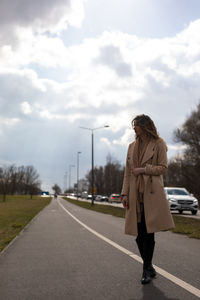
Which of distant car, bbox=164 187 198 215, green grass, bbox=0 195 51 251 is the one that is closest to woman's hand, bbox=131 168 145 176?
green grass, bbox=0 195 51 251

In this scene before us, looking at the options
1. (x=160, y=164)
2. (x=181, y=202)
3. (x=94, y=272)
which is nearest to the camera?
(x=160, y=164)

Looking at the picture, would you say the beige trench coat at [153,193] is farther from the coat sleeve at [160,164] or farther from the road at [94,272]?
the road at [94,272]

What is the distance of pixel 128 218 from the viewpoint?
4.75 meters

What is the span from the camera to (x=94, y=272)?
17.9ft

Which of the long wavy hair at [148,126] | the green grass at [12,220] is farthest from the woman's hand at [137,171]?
the green grass at [12,220]

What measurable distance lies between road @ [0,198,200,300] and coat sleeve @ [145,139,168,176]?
1.39 m

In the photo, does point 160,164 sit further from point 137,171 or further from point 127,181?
point 127,181

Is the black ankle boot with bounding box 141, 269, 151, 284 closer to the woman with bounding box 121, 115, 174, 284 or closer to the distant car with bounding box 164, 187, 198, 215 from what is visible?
the woman with bounding box 121, 115, 174, 284

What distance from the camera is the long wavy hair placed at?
488 cm

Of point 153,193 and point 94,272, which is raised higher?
point 153,193

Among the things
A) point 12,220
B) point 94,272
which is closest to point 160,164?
point 94,272

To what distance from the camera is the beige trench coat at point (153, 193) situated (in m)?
4.57

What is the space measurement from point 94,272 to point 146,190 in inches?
65.0

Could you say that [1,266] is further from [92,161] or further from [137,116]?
[92,161]
